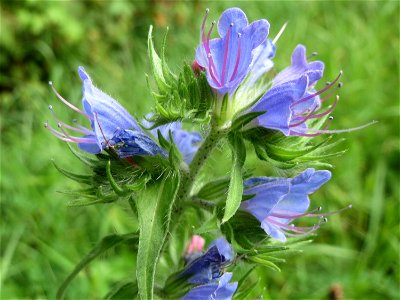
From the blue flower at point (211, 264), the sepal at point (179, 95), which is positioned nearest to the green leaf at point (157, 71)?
the sepal at point (179, 95)

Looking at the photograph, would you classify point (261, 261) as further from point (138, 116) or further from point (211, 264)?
point (138, 116)

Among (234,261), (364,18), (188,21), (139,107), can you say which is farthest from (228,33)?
(364,18)

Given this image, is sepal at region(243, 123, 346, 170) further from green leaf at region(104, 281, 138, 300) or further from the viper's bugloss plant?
green leaf at region(104, 281, 138, 300)

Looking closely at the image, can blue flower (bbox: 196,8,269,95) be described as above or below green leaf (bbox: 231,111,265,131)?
above

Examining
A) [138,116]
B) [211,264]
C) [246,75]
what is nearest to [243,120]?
[246,75]

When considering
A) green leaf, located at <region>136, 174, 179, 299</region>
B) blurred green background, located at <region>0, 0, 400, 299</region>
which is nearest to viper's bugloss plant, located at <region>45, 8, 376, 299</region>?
green leaf, located at <region>136, 174, 179, 299</region>

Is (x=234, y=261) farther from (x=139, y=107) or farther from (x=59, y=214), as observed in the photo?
(x=139, y=107)
